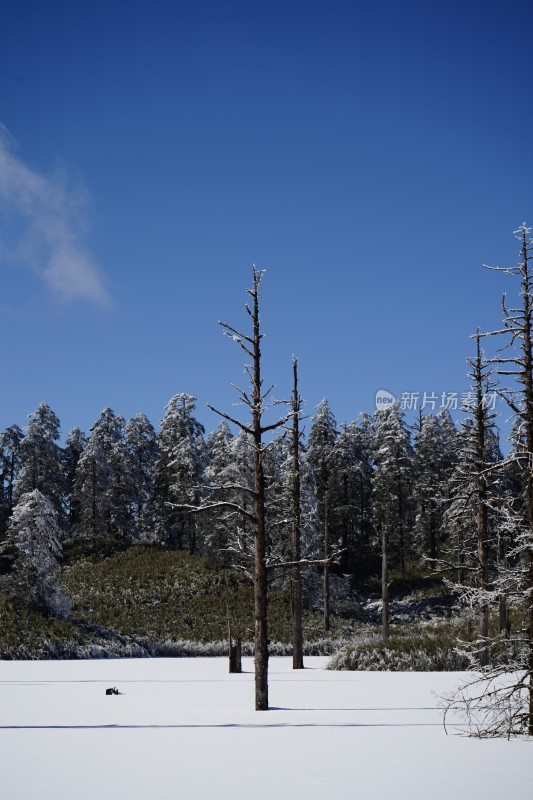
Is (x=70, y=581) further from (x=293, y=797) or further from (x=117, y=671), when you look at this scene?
(x=293, y=797)

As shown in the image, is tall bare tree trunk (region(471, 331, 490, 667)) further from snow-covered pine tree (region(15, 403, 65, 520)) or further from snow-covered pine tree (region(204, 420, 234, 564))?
snow-covered pine tree (region(15, 403, 65, 520))

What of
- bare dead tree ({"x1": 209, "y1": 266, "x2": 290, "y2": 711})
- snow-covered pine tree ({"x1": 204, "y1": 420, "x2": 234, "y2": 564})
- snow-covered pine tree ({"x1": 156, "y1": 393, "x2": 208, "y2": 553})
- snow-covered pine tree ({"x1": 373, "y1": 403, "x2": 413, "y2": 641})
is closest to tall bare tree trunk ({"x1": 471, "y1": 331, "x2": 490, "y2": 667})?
bare dead tree ({"x1": 209, "y1": 266, "x2": 290, "y2": 711})

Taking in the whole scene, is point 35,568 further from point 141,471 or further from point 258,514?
point 141,471

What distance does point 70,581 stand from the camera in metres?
57.6

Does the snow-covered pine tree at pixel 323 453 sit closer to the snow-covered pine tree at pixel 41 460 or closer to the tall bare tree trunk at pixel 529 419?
the snow-covered pine tree at pixel 41 460

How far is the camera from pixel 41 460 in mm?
75125

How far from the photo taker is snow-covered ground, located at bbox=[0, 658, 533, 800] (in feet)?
26.0

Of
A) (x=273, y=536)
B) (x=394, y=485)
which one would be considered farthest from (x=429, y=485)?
(x=273, y=536)

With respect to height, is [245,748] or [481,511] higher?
[481,511]

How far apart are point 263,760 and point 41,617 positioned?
34429mm

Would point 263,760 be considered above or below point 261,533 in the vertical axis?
below

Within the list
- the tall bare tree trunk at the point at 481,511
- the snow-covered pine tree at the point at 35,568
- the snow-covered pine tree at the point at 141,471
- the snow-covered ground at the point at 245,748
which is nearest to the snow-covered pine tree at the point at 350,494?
the snow-covered pine tree at the point at 141,471

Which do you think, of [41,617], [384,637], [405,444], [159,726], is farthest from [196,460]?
[159,726]

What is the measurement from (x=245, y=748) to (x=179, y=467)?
6064 cm
